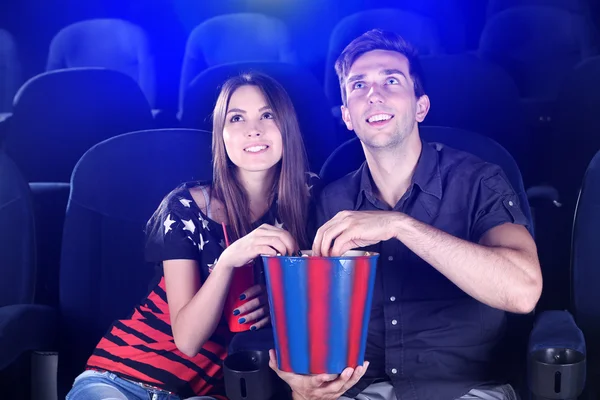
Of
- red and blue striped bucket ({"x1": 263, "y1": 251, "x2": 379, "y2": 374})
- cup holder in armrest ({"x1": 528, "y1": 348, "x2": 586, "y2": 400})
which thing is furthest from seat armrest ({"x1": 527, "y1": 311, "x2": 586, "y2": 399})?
red and blue striped bucket ({"x1": 263, "y1": 251, "x2": 379, "y2": 374})

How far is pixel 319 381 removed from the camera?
86 centimetres

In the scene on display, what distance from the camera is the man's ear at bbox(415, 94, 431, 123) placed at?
3.76 feet

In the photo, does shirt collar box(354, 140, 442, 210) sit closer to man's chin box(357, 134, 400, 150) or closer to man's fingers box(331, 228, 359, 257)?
man's chin box(357, 134, 400, 150)

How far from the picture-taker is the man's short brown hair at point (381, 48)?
113 cm

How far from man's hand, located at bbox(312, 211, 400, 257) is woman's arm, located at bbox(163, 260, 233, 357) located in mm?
187

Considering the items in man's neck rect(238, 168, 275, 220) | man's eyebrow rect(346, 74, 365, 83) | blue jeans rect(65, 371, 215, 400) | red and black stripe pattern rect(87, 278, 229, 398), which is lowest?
blue jeans rect(65, 371, 215, 400)

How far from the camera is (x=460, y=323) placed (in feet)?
3.49

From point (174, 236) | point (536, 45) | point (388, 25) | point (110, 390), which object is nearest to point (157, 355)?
point (110, 390)

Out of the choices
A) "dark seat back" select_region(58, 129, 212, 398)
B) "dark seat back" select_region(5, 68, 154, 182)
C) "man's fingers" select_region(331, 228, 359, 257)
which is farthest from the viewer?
"dark seat back" select_region(5, 68, 154, 182)

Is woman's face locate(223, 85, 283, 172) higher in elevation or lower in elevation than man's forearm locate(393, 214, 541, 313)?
higher

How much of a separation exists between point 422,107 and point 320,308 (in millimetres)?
508

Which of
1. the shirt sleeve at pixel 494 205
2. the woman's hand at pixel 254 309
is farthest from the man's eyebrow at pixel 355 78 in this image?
the woman's hand at pixel 254 309

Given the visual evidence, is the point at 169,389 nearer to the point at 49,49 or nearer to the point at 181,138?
the point at 181,138

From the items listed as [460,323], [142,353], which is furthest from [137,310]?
[460,323]
